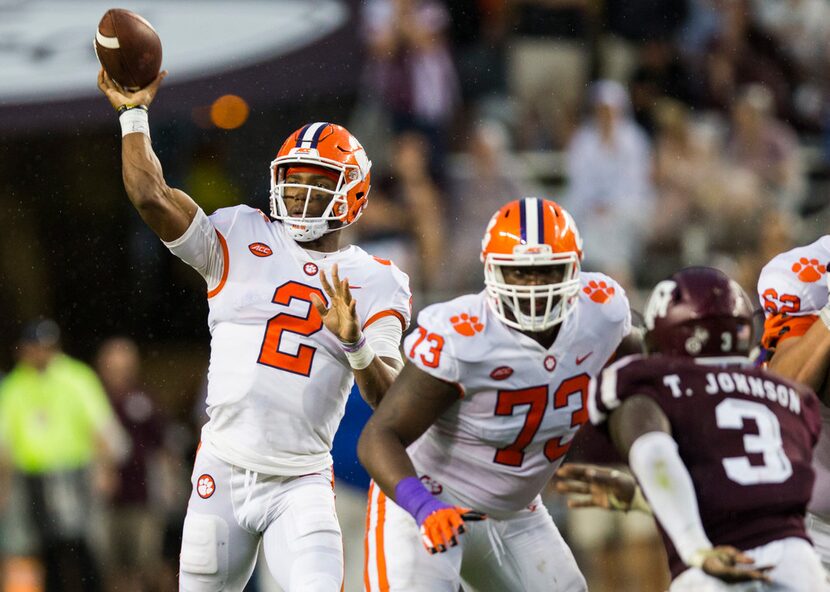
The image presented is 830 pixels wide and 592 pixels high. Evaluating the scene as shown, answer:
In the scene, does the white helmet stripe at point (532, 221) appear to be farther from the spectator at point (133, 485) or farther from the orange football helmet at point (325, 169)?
the spectator at point (133, 485)

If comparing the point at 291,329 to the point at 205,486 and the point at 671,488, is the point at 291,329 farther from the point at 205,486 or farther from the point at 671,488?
the point at 671,488

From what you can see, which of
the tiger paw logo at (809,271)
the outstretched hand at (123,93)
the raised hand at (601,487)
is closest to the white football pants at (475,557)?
the raised hand at (601,487)

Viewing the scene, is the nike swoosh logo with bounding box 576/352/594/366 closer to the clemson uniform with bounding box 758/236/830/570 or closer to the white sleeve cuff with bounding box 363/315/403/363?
the white sleeve cuff with bounding box 363/315/403/363

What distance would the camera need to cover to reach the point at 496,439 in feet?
13.8

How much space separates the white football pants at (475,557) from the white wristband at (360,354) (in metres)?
0.38

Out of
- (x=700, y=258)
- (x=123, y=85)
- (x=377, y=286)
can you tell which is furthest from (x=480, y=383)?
(x=700, y=258)

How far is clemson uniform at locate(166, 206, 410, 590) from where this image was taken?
14.9ft

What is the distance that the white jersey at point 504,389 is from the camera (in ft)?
13.2

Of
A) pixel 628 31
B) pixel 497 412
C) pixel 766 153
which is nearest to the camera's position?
pixel 497 412

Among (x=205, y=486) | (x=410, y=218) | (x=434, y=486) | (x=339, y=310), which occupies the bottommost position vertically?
(x=410, y=218)

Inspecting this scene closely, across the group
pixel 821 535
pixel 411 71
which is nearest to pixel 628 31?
pixel 411 71

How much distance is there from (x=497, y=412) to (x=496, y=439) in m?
0.10

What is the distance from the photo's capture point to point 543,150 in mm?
10414

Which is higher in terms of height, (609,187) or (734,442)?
(734,442)
